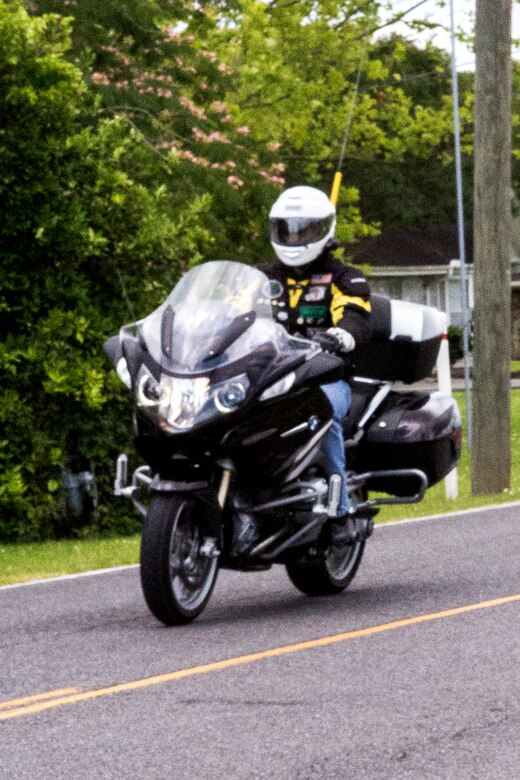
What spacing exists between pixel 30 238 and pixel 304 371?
780cm

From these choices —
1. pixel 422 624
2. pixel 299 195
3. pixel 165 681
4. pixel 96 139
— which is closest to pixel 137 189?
pixel 96 139

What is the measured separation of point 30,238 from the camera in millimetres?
16578

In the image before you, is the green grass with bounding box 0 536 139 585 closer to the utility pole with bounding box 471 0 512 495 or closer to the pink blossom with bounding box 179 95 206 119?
the utility pole with bounding box 471 0 512 495

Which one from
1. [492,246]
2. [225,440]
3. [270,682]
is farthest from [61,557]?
[270,682]

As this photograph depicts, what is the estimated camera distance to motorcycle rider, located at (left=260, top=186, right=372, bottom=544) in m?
9.75

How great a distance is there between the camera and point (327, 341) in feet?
31.3

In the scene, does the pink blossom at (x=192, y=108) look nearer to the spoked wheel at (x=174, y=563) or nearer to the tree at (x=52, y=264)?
the tree at (x=52, y=264)

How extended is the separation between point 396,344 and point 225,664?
3067 millimetres

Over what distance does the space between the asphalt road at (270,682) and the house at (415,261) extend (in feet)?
171

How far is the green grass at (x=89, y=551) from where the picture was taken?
1237cm

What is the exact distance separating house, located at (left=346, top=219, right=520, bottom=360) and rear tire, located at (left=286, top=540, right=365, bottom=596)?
51.8m

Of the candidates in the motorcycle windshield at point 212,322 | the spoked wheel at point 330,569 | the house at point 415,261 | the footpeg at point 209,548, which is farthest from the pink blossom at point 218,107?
the house at point 415,261

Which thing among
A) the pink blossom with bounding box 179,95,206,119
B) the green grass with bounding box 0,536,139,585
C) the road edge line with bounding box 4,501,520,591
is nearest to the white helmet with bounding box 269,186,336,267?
the road edge line with bounding box 4,501,520,591

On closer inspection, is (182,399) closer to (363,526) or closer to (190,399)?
(190,399)
